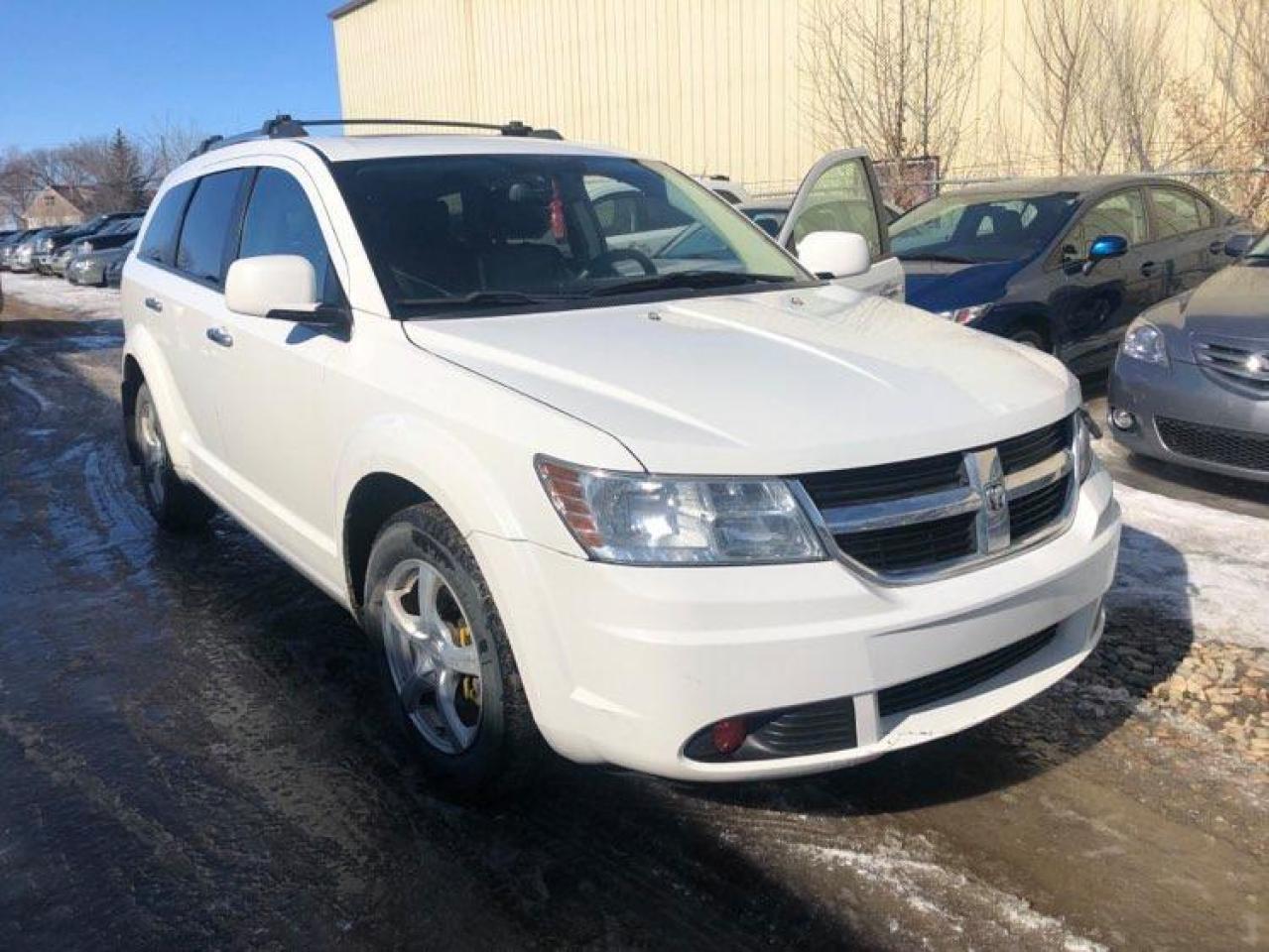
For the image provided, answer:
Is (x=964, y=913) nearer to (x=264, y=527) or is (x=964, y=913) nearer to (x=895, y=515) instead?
Answer: (x=895, y=515)

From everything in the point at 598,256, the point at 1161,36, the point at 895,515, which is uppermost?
the point at 1161,36

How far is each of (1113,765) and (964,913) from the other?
88 centimetres

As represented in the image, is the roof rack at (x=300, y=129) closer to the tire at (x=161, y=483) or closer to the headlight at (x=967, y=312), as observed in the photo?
the tire at (x=161, y=483)

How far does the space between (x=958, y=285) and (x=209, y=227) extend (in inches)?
183

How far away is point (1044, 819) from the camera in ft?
9.48

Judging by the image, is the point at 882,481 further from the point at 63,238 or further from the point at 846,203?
the point at 63,238

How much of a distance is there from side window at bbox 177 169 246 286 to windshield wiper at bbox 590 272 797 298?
1.75 m

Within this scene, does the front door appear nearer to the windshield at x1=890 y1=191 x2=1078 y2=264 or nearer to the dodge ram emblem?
the dodge ram emblem

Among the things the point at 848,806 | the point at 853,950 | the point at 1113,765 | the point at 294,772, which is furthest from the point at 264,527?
the point at 1113,765

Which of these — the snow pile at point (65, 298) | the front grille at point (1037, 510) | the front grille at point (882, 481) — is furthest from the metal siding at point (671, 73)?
the front grille at point (882, 481)

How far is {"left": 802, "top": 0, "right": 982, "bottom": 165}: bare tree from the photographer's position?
17391 mm

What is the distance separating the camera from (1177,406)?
551 centimetres

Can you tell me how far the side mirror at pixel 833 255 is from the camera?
434 centimetres

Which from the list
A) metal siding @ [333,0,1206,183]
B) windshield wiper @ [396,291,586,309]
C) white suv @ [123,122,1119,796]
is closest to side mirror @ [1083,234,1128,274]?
white suv @ [123,122,1119,796]
